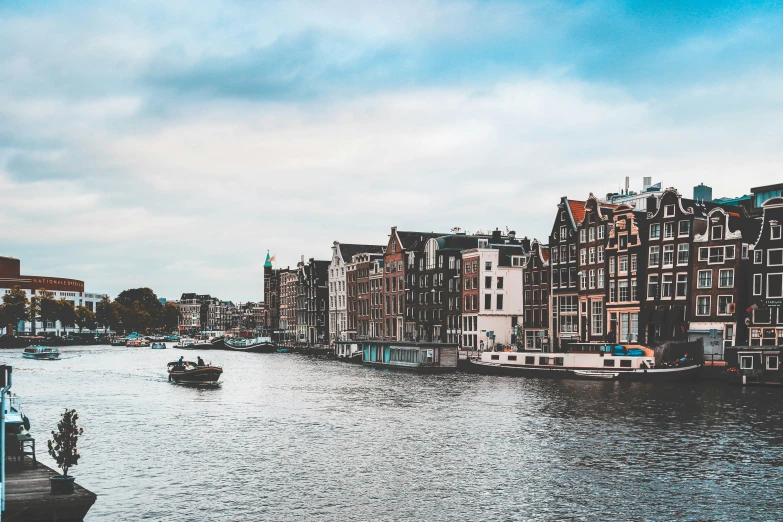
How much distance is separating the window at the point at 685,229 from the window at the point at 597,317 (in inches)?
664

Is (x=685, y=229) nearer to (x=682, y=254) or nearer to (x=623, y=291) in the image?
(x=682, y=254)

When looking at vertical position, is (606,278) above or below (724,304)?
above

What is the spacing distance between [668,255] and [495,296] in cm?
3640

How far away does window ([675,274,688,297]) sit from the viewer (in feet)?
323

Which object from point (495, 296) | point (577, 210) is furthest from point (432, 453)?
point (495, 296)

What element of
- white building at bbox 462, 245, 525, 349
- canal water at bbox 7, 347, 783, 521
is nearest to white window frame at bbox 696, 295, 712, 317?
canal water at bbox 7, 347, 783, 521

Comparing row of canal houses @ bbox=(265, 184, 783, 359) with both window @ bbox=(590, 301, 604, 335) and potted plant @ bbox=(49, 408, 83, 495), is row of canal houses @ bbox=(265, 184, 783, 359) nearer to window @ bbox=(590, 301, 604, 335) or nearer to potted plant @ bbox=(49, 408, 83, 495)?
window @ bbox=(590, 301, 604, 335)

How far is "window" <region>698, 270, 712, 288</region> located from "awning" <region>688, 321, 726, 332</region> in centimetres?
452

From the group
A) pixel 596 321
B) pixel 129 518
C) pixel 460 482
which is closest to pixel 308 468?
pixel 460 482

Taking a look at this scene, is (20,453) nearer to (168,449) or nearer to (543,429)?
(168,449)

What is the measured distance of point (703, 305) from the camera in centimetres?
9569

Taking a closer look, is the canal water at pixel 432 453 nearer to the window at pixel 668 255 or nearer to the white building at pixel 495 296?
the window at pixel 668 255

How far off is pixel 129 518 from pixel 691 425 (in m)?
38.8

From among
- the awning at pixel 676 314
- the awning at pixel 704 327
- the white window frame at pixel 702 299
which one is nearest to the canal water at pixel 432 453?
the awning at pixel 704 327
